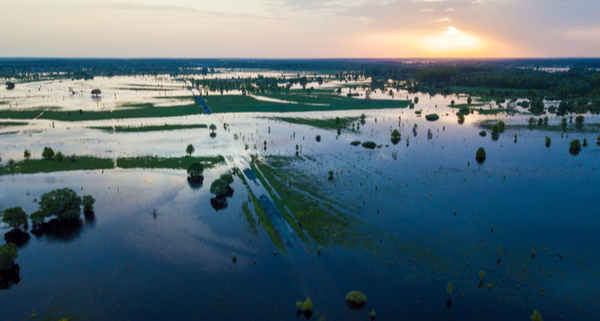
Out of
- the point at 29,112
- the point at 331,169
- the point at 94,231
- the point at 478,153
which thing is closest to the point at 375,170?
the point at 331,169

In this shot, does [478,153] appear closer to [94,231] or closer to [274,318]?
[274,318]

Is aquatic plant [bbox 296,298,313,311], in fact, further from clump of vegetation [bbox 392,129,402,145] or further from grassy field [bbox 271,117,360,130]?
grassy field [bbox 271,117,360,130]

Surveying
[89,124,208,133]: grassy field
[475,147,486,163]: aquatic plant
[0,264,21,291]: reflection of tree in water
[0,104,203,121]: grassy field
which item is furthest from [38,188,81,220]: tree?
[0,104,203,121]: grassy field

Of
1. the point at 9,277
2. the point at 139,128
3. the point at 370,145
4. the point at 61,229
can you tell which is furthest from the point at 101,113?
the point at 9,277

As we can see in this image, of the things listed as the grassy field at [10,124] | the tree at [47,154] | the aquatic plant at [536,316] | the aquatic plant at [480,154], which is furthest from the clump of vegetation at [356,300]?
the grassy field at [10,124]

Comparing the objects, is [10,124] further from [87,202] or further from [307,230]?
[307,230]

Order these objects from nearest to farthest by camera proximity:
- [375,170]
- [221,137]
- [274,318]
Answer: [274,318], [375,170], [221,137]

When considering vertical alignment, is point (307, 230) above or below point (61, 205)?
below
